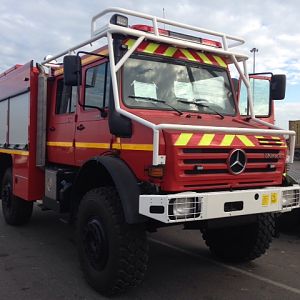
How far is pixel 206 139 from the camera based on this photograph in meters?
4.36

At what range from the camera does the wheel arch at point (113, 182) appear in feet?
13.9

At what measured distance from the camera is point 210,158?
4363 millimetres

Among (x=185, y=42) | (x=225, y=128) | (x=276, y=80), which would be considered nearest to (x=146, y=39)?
(x=185, y=42)

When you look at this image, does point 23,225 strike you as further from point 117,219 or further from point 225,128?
point 225,128

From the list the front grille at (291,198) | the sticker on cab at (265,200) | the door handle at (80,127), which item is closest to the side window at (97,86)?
the door handle at (80,127)

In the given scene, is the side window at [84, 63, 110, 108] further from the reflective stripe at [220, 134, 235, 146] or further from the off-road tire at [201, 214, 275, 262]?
the off-road tire at [201, 214, 275, 262]

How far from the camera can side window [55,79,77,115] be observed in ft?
19.5

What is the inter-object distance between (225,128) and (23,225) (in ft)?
16.2

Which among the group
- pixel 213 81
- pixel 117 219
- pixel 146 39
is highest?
pixel 146 39

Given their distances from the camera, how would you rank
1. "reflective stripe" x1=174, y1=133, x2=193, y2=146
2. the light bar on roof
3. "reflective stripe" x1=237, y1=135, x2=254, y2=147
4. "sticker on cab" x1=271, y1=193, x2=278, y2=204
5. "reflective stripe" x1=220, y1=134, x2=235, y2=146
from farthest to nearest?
the light bar on roof
"sticker on cab" x1=271, y1=193, x2=278, y2=204
"reflective stripe" x1=237, y1=135, x2=254, y2=147
"reflective stripe" x1=220, y1=134, x2=235, y2=146
"reflective stripe" x1=174, y1=133, x2=193, y2=146

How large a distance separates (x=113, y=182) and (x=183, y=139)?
98 cm

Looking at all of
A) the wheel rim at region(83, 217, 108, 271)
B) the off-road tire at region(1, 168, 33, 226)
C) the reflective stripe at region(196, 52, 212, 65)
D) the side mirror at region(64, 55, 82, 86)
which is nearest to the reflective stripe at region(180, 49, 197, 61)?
the reflective stripe at region(196, 52, 212, 65)

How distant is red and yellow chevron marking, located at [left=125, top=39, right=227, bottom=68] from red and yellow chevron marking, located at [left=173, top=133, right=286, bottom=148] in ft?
4.27

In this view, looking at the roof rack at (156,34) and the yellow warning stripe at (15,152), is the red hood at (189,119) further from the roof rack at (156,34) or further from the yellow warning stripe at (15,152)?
the yellow warning stripe at (15,152)
